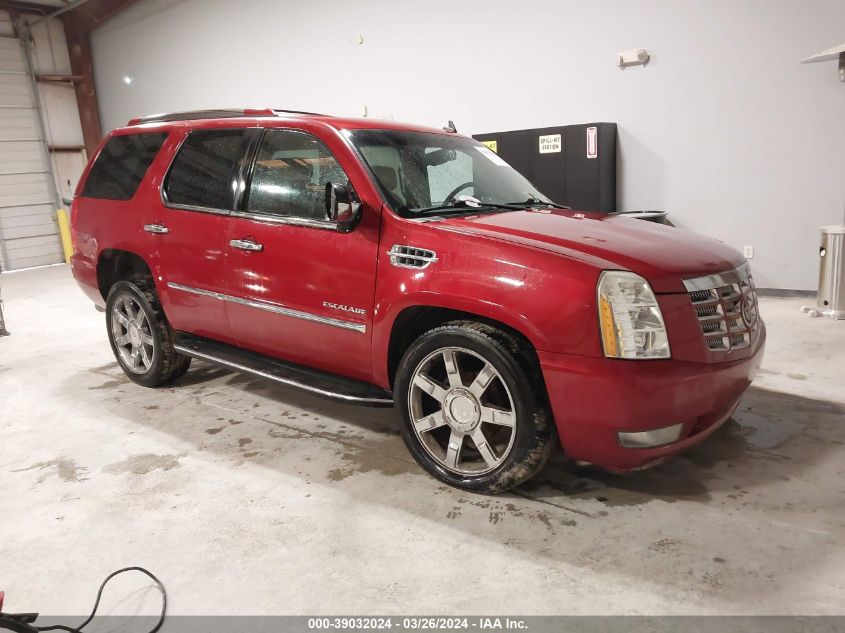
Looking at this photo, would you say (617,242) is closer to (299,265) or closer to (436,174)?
(436,174)

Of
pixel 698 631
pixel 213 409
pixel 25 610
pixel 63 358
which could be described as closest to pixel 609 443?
pixel 698 631

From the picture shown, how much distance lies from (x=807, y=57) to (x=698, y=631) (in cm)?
562

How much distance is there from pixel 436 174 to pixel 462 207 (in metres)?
0.32

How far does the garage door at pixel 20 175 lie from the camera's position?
38.8 feet

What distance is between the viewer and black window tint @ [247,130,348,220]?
2.89 meters

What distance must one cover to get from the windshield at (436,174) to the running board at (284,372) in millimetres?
830

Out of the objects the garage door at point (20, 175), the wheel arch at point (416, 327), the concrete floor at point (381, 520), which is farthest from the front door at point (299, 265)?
the garage door at point (20, 175)

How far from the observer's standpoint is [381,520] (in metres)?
2.37

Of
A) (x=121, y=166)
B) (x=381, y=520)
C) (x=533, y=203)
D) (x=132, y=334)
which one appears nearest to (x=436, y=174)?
(x=533, y=203)

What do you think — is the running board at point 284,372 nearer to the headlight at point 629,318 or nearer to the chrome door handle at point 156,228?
the chrome door handle at point 156,228

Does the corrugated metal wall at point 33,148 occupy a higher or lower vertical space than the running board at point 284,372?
higher

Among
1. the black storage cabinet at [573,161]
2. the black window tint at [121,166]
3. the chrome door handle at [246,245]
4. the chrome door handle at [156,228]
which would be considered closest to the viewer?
the chrome door handle at [246,245]

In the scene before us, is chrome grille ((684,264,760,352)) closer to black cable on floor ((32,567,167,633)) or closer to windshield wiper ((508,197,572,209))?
windshield wiper ((508,197,572,209))

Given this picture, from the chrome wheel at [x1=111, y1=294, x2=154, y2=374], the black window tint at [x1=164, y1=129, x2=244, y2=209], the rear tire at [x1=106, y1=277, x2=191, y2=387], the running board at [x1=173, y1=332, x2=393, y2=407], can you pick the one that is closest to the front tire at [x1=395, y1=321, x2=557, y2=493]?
the running board at [x1=173, y1=332, x2=393, y2=407]
